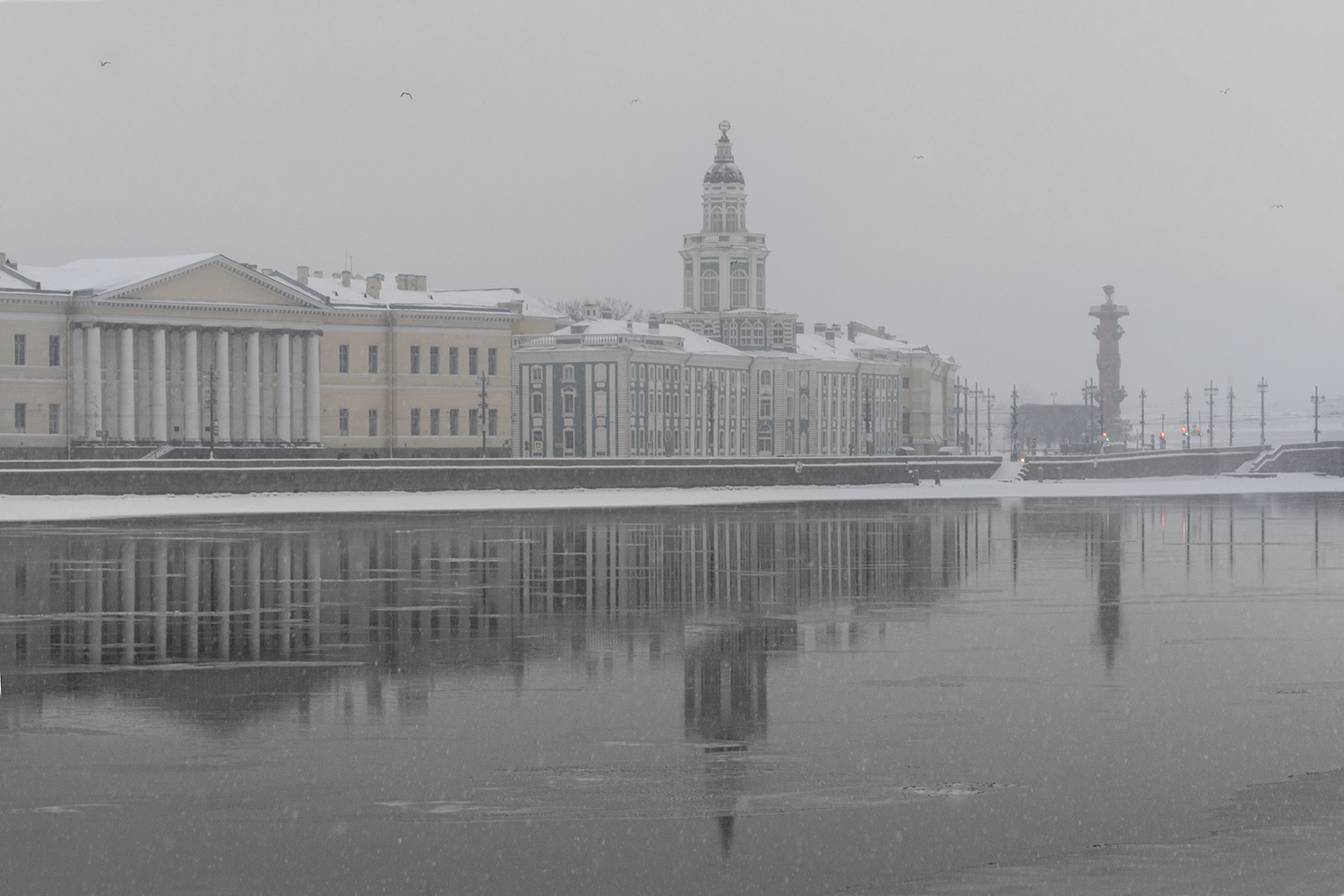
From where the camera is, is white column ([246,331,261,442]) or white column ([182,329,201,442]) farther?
white column ([246,331,261,442])

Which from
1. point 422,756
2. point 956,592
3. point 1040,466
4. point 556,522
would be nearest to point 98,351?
point 1040,466

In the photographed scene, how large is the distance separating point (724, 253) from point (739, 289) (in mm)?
2908

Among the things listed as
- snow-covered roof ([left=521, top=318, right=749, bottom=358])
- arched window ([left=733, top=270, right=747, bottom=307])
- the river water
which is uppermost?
arched window ([left=733, top=270, right=747, bottom=307])

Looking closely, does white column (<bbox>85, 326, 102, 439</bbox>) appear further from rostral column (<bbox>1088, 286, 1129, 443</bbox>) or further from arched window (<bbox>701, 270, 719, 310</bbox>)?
rostral column (<bbox>1088, 286, 1129, 443</bbox>)

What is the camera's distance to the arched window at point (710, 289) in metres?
136

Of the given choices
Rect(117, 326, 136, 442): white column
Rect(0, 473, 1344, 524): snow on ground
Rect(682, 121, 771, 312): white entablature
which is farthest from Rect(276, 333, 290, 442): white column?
Rect(682, 121, 771, 312): white entablature

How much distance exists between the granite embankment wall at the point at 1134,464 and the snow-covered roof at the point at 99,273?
44.3 m

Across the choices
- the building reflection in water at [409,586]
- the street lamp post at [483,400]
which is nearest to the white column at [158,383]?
the street lamp post at [483,400]

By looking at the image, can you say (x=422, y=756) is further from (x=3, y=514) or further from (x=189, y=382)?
(x=189, y=382)

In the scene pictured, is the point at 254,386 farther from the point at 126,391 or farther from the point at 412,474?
the point at 412,474

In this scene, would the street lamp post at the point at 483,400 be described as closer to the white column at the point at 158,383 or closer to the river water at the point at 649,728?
the white column at the point at 158,383

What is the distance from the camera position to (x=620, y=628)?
1859cm

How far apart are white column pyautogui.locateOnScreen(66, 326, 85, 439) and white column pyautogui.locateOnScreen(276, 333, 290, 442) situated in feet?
33.7

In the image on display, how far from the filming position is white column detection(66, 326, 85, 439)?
90688 millimetres
